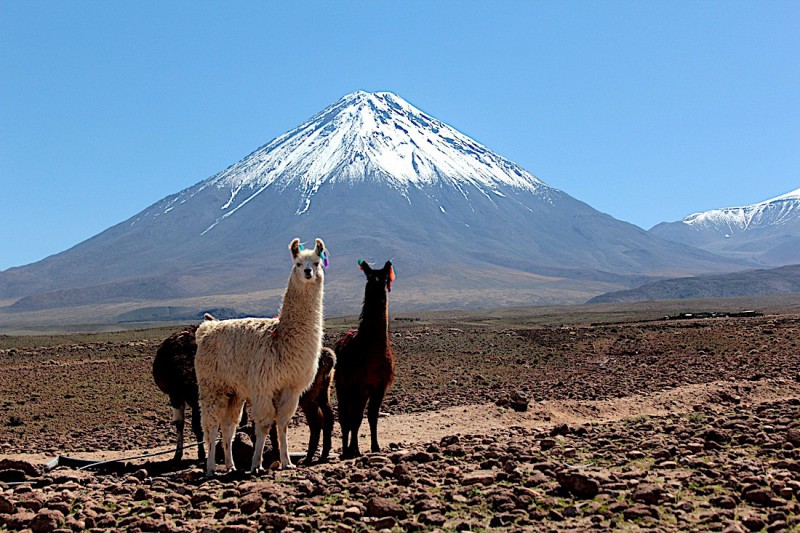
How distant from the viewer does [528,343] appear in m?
36.1

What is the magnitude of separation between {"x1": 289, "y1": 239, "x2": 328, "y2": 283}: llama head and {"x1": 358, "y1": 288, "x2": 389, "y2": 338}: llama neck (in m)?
1.66

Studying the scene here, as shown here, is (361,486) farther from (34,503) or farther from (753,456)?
(753,456)

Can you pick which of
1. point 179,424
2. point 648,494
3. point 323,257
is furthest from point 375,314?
point 648,494

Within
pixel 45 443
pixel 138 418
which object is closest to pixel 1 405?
pixel 138 418

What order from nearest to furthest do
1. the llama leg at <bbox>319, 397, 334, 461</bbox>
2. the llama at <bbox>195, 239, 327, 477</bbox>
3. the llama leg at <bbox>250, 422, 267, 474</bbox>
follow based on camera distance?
1. the llama leg at <bbox>250, 422, 267, 474</bbox>
2. the llama at <bbox>195, 239, 327, 477</bbox>
3. the llama leg at <bbox>319, 397, 334, 461</bbox>

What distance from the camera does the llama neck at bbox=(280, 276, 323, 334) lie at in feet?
32.2

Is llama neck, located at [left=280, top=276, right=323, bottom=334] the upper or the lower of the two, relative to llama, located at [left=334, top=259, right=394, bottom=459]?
upper

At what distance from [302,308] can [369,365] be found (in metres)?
1.88

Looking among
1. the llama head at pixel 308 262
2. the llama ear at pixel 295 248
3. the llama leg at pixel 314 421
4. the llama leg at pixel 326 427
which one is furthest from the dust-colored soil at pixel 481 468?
the llama ear at pixel 295 248

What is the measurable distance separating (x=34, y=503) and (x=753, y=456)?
6.85 metres

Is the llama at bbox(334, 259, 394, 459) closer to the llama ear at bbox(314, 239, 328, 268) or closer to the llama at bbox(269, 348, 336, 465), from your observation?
the llama at bbox(269, 348, 336, 465)

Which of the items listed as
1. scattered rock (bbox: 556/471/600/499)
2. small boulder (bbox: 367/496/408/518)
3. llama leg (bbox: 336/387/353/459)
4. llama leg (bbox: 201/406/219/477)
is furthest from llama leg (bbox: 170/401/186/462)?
scattered rock (bbox: 556/471/600/499)

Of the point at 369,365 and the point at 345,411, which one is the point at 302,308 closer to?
the point at 369,365

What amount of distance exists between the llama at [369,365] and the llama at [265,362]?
160 cm
